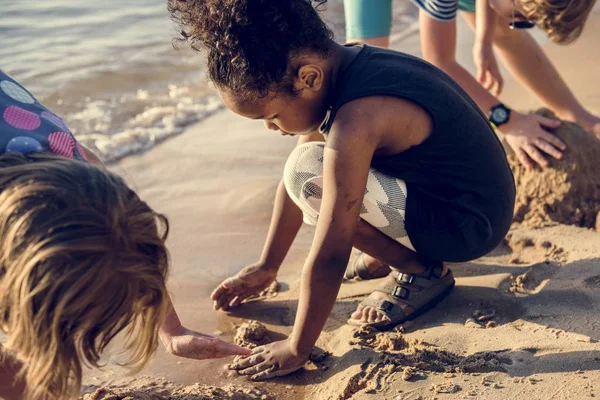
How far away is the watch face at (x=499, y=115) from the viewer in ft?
10.8

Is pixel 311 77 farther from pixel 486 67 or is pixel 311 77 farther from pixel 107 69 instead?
pixel 107 69

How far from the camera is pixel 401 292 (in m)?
2.64

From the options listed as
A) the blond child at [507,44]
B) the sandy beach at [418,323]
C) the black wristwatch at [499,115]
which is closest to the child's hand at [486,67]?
the blond child at [507,44]

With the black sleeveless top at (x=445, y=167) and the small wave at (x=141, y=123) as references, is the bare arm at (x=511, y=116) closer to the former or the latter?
the black sleeveless top at (x=445, y=167)

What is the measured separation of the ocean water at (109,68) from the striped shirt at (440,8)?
204cm

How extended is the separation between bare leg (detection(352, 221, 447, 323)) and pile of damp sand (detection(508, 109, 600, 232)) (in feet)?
2.38

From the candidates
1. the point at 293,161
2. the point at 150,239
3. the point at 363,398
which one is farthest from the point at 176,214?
the point at 150,239

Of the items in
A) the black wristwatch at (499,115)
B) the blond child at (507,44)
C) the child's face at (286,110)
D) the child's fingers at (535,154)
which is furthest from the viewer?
the black wristwatch at (499,115)

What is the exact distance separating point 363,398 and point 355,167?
649 millimetres

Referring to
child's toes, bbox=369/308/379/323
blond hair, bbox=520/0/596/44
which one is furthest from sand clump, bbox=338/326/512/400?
blond hair, bbox=520/0/596/44

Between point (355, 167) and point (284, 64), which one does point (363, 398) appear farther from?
point (284, 64)

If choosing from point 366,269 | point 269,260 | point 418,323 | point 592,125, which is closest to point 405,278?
point 418,323

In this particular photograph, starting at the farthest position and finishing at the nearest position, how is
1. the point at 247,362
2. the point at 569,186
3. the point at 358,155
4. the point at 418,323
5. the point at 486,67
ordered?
the point at 486,67 → the point at 569,186 → the point at 418,323 → the point at 247,362 → the point at 358,155

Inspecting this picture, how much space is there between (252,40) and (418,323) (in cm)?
107
